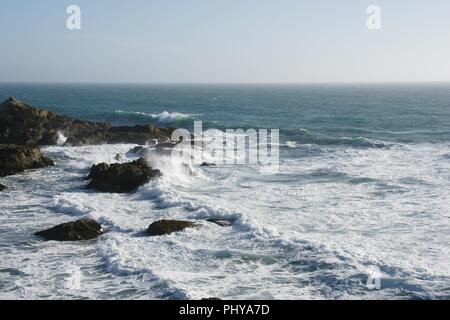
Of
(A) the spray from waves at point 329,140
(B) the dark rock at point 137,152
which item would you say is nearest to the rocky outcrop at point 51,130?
(B) the dark rock at point 137,152

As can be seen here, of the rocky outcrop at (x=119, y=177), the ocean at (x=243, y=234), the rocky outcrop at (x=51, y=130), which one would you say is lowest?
the ocean at (x=243, y=234)

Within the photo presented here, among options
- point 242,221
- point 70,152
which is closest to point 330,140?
point 70,152

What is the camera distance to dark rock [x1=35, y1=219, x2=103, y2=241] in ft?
53.9

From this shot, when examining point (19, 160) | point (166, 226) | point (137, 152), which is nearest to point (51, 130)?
point (137, 152)

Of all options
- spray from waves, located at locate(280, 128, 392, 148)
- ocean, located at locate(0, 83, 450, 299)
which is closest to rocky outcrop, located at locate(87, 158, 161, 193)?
ocean, located at locate(0, 83, 450, 299)

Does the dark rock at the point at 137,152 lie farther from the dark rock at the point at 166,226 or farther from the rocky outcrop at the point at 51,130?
the dark rock at the point at 166,226

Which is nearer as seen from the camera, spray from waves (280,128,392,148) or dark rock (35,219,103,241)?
dark rock (35,219,103,241)

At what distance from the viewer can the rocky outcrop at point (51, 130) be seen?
36719mm

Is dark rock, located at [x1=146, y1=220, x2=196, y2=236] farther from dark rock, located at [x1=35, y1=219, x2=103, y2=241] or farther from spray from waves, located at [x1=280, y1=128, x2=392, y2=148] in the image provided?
spray from waves, located at [x1=280, y1=128, x2=392, y2=148]

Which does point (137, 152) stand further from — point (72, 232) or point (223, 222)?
point (72, 232)

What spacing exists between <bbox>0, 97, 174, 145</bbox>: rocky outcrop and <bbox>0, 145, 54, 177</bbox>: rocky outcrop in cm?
807

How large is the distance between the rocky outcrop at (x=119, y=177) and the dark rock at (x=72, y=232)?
263 inches
